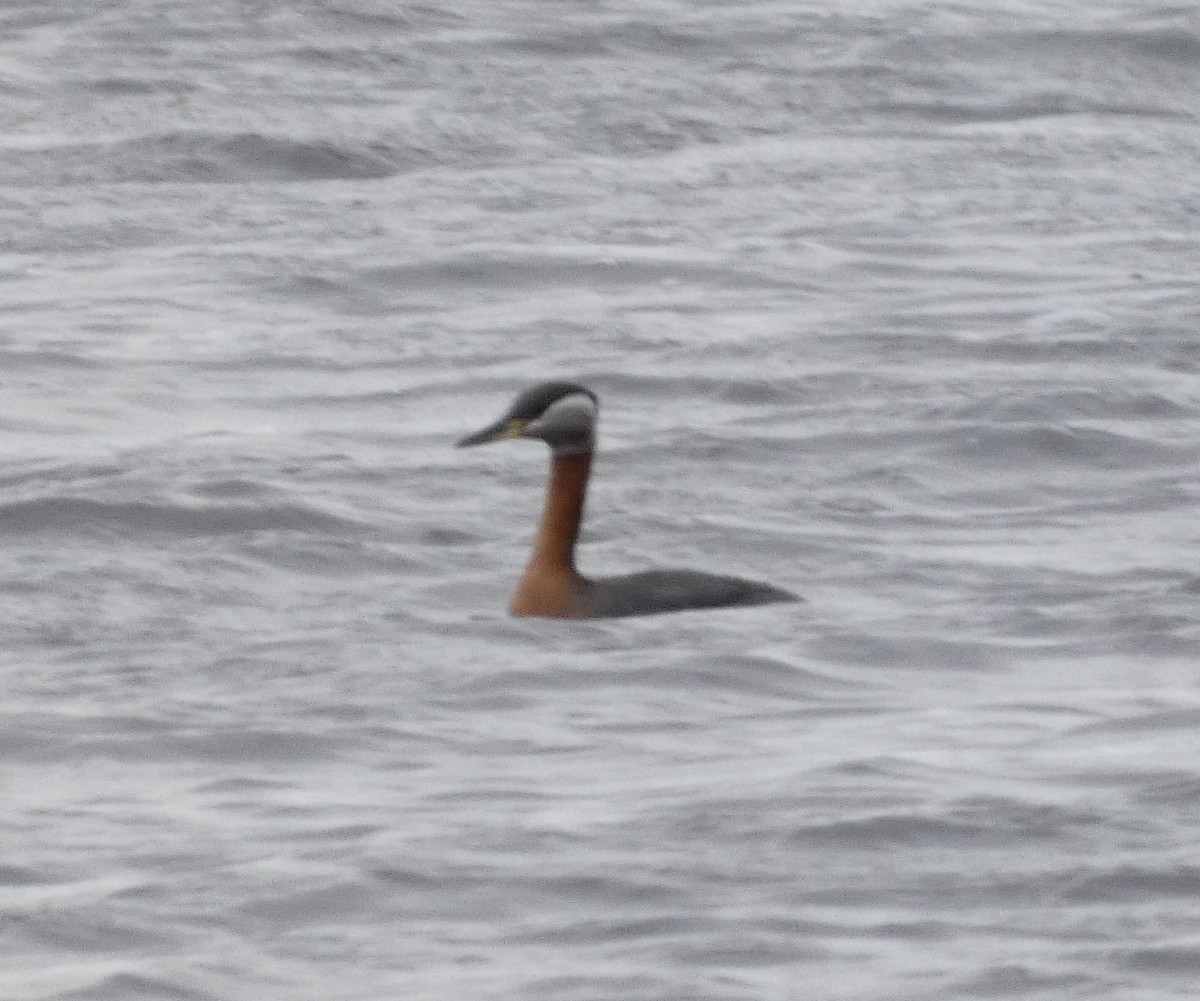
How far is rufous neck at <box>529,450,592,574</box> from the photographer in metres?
12.8

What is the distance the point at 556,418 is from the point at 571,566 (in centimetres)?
51

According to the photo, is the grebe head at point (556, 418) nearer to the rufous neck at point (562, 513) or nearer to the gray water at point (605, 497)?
the rufous neck at point (562, 513)

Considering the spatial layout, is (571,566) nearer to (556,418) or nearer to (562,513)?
(562,513)

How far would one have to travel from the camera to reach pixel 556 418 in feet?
42.7

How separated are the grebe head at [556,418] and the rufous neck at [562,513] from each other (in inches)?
1.7

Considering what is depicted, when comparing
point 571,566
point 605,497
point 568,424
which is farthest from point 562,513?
point 605,497

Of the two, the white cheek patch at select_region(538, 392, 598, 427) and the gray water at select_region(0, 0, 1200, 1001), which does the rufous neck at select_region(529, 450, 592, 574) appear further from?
the gray water at select_region(0, 0, 1200, 1001)

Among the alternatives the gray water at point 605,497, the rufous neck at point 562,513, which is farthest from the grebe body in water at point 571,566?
the gray water at point 605,497

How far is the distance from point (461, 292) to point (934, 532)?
5.06m

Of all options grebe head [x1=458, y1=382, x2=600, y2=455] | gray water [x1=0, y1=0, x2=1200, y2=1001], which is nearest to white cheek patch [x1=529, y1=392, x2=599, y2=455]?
grebe head [x1=458, y1=382, x2=600, y2=455]

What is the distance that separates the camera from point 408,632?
1256 cm

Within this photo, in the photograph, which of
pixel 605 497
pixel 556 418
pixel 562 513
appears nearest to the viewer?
pixel 562 513

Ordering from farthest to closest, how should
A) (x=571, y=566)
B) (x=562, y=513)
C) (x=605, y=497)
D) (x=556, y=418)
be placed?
(x=605, y=497) < (x=556, y=418) < (x=562, y=513) < (x=571, y=566)

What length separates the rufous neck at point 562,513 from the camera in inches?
504
